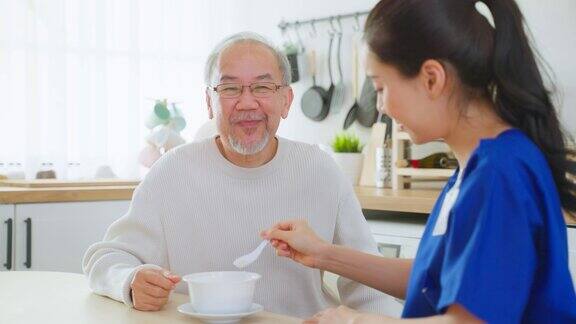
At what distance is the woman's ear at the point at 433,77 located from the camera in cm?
90

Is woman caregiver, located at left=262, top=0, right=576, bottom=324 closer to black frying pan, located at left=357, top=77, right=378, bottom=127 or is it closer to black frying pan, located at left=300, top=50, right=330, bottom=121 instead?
black frying pan, located at left=357, top=77, right=378, bottom=127

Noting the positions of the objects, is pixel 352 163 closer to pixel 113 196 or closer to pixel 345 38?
pixel 345 38

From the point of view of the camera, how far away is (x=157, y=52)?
375 cm

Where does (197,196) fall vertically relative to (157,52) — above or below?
below

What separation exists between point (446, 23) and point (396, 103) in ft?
0.39

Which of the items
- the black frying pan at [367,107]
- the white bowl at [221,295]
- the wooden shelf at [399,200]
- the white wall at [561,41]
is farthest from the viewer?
the black frying pan at [367,107]

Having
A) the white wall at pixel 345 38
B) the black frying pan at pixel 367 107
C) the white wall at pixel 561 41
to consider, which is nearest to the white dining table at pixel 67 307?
the white wall at pixel 345 38

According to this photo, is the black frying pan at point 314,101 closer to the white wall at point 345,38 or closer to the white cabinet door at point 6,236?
the white wall at point 345,38

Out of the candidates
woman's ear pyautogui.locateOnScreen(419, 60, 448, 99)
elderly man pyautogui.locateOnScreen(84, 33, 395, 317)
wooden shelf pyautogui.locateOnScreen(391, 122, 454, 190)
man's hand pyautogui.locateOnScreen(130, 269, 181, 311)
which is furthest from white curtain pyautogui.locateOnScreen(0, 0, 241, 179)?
woman's ear pyautogui.locateOnScreen(419, 60, 448, 99)

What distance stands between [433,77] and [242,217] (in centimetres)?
86

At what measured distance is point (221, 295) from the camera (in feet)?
3.85

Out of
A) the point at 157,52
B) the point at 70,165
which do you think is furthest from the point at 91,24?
the point at 70,165

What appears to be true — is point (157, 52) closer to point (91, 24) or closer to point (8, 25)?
point (91, 24)

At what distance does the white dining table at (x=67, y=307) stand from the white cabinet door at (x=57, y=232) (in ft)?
A: 3.04
